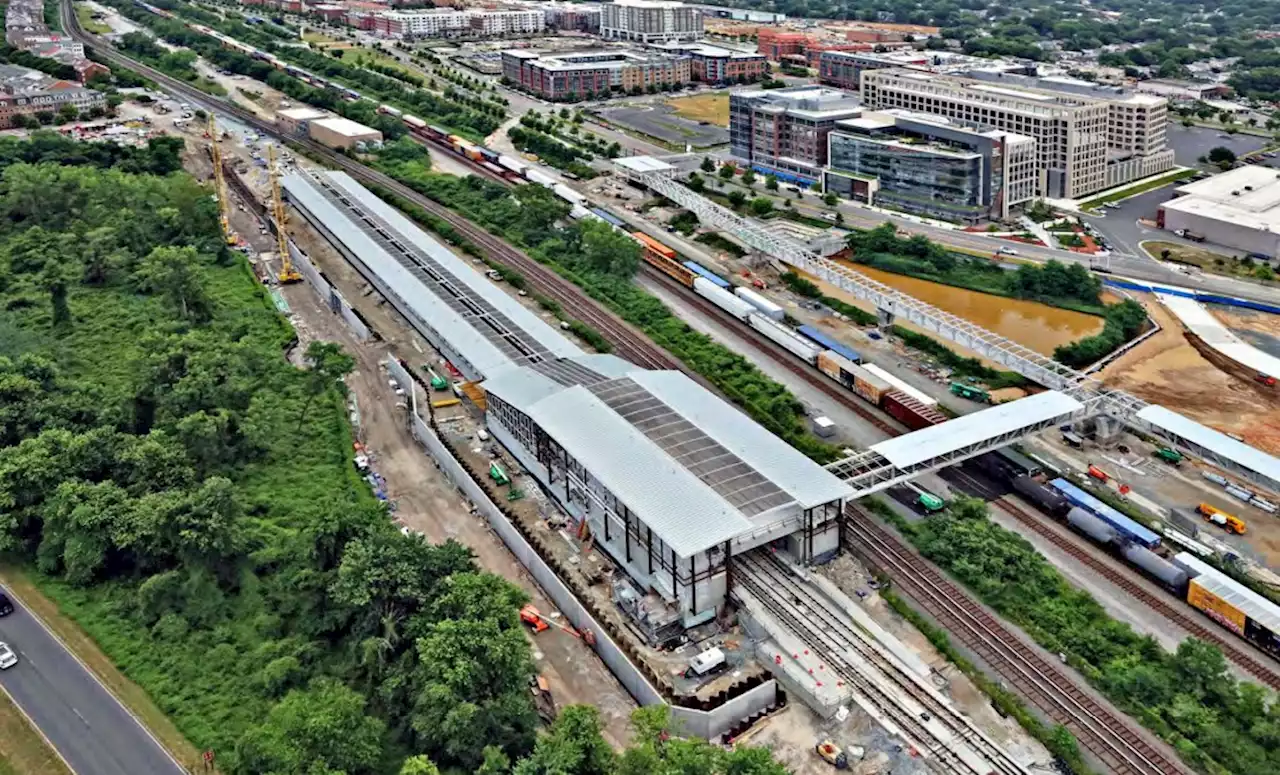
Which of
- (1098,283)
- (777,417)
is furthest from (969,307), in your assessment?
(777,417)

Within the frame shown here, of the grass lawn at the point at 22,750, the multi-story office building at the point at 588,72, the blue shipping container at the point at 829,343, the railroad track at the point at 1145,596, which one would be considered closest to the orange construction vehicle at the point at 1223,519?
the railroad track at the point at 1145,596

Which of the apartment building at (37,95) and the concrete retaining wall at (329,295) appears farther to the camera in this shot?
the apartment building at (37,95)

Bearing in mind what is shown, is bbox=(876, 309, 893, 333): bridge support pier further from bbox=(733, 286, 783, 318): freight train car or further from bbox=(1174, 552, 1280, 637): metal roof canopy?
bbox=(1174, 552, 1280, 637): metal roof canopy

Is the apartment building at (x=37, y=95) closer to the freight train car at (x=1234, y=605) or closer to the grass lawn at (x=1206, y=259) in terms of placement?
the grass lawn at (x=1206, y=259)

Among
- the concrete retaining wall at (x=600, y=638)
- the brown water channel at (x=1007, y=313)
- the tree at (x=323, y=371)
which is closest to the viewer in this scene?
the concrete retaining wall at (x=600, y=638)

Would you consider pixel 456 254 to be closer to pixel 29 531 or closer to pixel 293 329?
pixel 293 329

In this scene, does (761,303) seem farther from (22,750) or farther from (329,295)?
(22,750)

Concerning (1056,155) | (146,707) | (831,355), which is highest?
(1056,155)

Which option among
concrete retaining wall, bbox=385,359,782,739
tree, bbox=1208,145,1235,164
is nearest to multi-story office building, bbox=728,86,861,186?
tree, bbox=1208,145,1235,164
